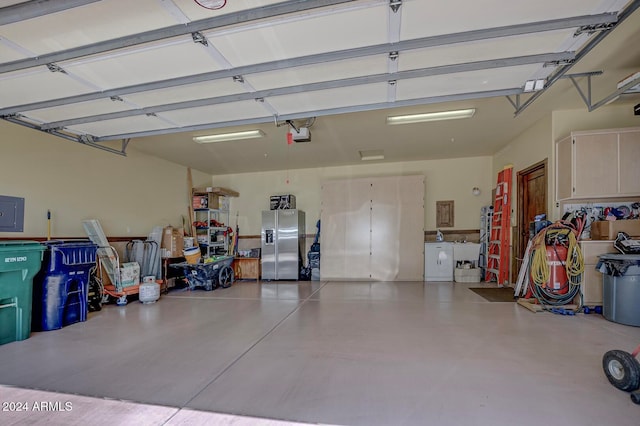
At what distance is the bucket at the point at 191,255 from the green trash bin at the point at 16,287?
3187 millimetres

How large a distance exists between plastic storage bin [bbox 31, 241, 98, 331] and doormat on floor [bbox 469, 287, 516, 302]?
6.32 m

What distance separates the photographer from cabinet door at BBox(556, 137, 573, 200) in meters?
4.31

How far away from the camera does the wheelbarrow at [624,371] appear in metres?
2.04

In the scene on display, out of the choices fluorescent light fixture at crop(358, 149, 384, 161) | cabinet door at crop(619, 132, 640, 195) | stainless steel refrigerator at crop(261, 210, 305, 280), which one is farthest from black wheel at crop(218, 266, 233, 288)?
cabinet door at crop(619, 132, 640, 195)

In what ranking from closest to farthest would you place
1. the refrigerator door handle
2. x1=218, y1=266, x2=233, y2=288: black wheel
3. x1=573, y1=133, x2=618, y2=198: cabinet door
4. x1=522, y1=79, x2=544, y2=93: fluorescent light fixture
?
x1=522, y1=79, x2=544, y2=93: fluorescent light fixture
x1=573, y1=133, x2=618, y2=198: cabinet door
x1=218, y1=266, x2=233, y2=288: black wheel
the refrigerator door handle

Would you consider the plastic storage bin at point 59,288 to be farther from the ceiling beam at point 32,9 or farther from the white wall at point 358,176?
the white wall at point 358,176

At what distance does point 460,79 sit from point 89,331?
16.6 ft

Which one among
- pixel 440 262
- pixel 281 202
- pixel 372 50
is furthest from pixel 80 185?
pixel 440 262

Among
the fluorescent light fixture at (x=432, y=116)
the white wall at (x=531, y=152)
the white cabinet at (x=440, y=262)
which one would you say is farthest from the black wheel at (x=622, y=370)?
the white cabinet at (x=440, y=262)

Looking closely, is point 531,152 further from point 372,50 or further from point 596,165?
point 372,50

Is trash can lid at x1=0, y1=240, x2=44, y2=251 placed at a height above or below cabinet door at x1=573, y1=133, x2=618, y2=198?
below

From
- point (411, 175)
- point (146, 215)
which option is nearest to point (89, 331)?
point (146, 215)

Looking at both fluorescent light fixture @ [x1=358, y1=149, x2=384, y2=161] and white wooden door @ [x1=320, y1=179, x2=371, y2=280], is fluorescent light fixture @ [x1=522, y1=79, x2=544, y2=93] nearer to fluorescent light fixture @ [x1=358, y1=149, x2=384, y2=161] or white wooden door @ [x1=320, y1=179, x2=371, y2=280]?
fluorescent light fixture @ [x1=358, y1=149, x2=384, y2=161]

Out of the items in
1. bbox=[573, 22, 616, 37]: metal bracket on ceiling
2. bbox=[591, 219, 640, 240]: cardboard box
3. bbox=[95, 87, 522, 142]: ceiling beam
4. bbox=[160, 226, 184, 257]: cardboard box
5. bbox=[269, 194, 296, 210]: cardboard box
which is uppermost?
bbox=[573, 22, 616, 37]: metal bracket on ceiling
